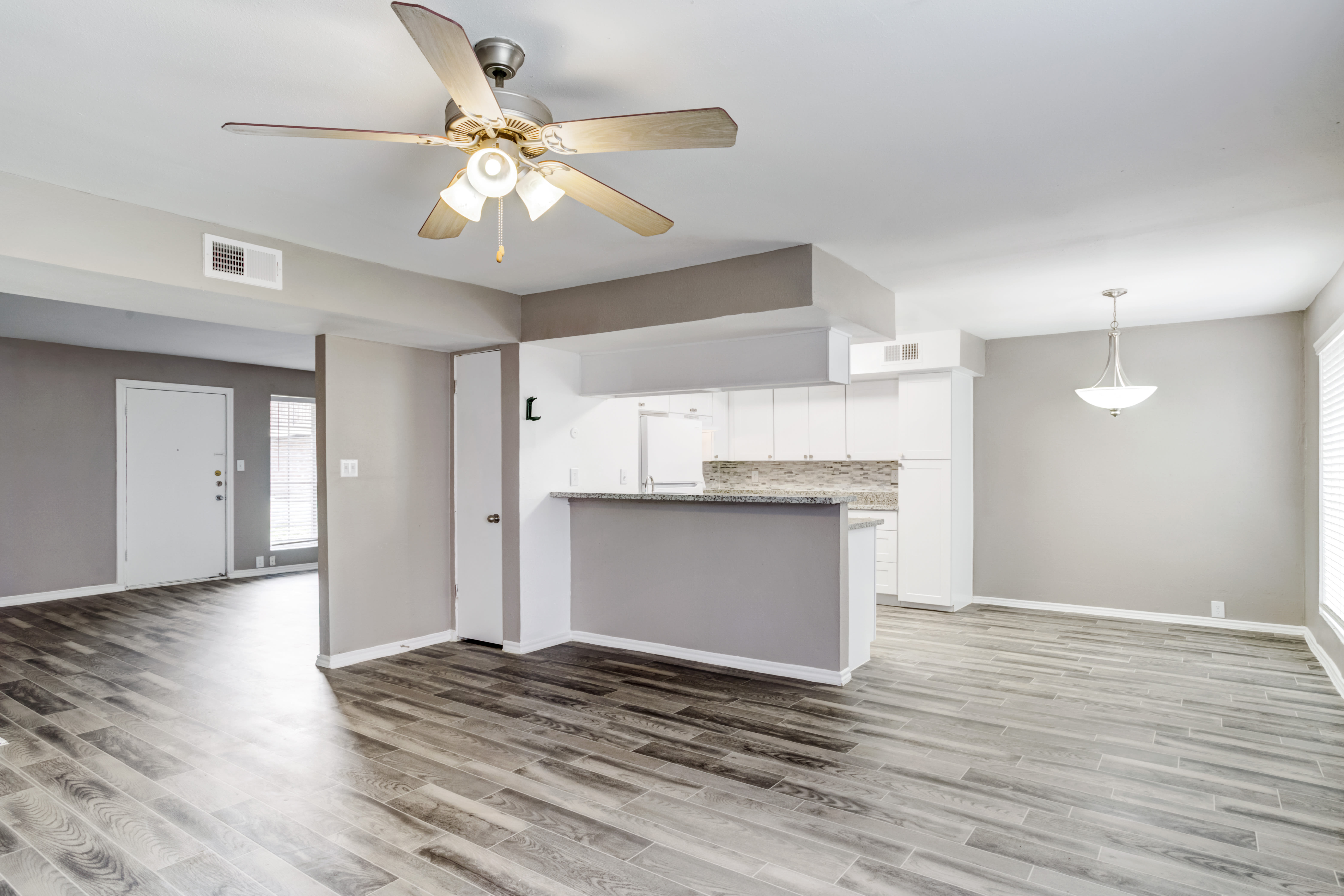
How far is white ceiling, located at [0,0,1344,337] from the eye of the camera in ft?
6.12

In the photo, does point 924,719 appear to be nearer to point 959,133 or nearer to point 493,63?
point 959,133

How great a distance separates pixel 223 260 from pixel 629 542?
2720mm

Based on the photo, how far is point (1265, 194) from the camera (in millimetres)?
3062

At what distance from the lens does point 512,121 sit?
6.34 ft

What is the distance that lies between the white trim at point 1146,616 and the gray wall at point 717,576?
296 centimetres

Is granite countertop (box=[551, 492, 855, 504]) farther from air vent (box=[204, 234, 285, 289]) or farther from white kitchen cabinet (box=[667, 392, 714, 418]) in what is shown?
air vent (box=[204, 234, 285, 289])

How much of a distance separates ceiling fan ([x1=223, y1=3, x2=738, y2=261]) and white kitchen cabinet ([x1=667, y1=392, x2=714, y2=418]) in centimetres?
429

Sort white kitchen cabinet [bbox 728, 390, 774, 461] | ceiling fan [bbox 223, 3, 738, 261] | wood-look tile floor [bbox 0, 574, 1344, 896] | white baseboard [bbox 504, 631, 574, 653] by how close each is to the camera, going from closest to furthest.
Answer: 1. ceiling fan [bbox 223, 3, 738, 261]
2. wood-look tile floor [bbox 0, 574, 1344, 896]
3. white baseboard [bbox 504, 631, 574, 653]
4. white kitchen cabinet [bbox 728, 390, 774, 461]

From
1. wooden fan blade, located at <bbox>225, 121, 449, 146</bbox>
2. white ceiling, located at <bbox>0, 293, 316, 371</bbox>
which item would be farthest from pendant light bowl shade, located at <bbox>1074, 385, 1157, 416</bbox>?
white ceiling, located at <bbox>0, 293, 316, 371</bbox>

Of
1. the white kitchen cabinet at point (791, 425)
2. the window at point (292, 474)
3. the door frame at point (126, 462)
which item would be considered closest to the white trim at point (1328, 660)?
the white kitchen cabinet at point (791, 425)

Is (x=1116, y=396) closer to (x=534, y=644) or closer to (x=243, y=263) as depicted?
(x=534, y=644)

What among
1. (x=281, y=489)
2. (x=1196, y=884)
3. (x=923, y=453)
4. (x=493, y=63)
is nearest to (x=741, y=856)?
(x=1196, y=884)

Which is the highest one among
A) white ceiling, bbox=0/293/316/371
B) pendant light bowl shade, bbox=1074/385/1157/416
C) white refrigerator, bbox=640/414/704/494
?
white ceiling, bbox=0/293/316/371

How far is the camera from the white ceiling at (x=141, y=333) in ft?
17.6
